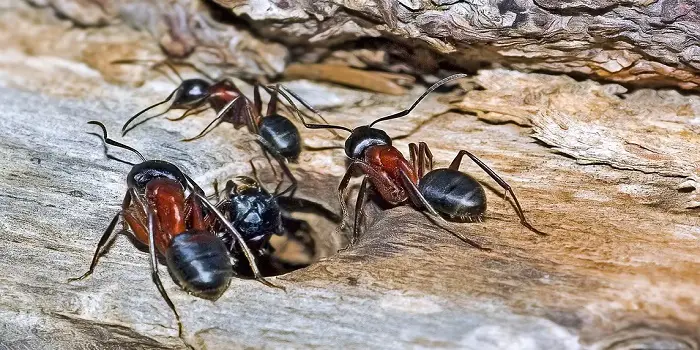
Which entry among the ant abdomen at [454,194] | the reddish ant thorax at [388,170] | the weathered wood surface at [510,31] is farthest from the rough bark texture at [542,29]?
the ant abdomen at [454,194]

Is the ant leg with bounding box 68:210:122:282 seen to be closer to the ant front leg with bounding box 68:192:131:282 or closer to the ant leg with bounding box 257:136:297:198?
the ant front leg with bounding box 68:192:131:282

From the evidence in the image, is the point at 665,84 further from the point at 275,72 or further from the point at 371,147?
the point at 275,72

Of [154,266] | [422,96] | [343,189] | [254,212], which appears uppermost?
[422,96]

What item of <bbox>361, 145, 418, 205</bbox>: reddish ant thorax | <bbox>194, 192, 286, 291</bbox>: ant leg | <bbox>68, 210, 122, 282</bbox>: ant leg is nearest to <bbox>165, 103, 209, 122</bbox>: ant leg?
<bbox>194, 192, 286, 291</bbox>: ant leg

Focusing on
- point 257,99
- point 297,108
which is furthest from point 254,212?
point 257,99

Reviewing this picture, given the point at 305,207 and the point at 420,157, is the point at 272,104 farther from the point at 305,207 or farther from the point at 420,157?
the point at 420,157

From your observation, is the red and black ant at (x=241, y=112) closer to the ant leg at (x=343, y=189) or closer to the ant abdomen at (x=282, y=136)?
the ant abdomen at (x=282, y=136)
